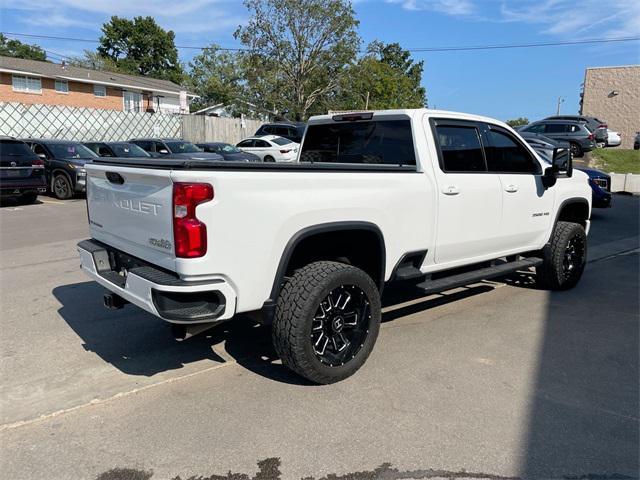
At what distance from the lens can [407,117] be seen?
180 inches

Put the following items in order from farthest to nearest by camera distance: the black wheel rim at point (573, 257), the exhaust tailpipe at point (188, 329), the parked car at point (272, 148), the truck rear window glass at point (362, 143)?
the parked car at point (272, 148), the black wheel rim at point (573, 257), the truck rear window glass at point (362, 143), the exhaust tailpipe at point (188, 329)

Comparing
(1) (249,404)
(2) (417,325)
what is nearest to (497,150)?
(2) (417,325)

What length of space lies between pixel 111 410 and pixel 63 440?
0.38 m

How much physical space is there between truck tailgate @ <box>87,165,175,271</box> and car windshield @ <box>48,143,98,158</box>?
1219 cm

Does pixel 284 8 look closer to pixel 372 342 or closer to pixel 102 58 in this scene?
pixel 372 342

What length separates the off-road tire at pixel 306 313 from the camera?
3.48 metres

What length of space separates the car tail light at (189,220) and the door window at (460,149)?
2.31 meters

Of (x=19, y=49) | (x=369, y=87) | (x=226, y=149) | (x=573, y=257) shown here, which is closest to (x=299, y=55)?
(x=369, y=87)

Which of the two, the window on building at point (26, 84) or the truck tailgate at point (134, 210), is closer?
the truck tailgate at point (134, 210)

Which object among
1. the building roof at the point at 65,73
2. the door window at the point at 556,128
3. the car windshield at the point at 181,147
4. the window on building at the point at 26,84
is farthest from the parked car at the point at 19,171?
the window on building at the point at 26,84

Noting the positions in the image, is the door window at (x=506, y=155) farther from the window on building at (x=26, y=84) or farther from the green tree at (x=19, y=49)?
the green tree at (x=19, y=49)

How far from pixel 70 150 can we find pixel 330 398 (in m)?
14.3

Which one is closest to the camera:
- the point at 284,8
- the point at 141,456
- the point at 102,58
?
the point at 141,456

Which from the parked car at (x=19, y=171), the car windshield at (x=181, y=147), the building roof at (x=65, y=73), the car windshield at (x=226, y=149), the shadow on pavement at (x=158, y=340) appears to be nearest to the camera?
the shadow on pavement at (x=158, y=340)
